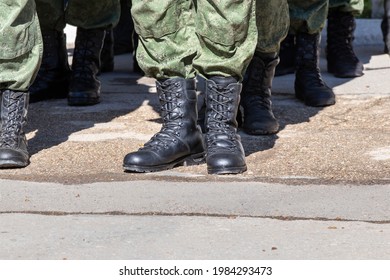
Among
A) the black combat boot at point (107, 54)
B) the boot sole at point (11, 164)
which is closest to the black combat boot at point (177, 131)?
the boot sole at point (11, 164)

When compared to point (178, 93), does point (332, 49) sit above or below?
below

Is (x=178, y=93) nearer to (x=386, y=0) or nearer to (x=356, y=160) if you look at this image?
(x=356, y=160)

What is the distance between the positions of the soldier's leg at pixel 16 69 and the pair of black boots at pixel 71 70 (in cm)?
101

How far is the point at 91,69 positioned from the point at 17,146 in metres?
1.24

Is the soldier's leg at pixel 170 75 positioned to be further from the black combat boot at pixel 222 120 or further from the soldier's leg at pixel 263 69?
the soldier's leg at pixel 263 69

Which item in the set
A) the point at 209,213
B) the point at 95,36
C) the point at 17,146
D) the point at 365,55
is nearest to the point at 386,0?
the point at 365,55

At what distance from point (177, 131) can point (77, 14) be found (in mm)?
1367

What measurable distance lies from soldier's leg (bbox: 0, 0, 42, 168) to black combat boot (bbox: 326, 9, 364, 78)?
2058 millimetres

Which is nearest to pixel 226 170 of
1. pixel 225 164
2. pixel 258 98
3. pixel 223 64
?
pixel 225 164

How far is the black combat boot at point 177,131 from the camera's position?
3.76 metres

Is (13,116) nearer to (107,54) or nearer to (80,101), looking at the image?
(80,101)

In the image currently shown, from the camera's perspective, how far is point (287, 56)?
Result: 5688 mm

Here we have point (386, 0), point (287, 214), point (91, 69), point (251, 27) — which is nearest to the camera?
point (287, 214)

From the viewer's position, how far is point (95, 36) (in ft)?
16.7
